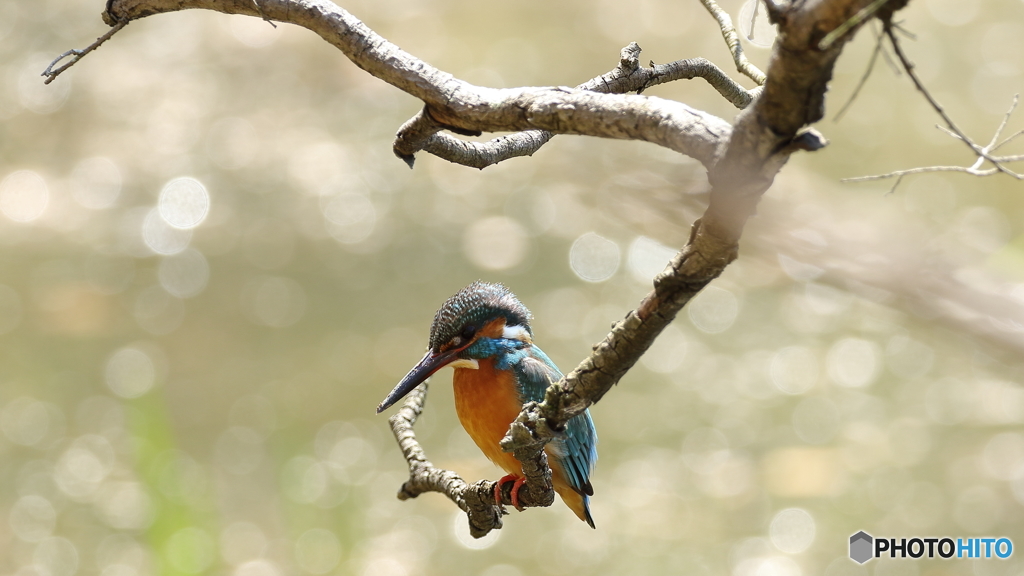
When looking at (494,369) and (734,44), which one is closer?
(734,44)

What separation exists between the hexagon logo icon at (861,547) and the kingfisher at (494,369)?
146 cm

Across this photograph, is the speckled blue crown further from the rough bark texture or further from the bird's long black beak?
the rough bark texture

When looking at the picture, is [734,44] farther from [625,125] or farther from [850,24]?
[850,24]

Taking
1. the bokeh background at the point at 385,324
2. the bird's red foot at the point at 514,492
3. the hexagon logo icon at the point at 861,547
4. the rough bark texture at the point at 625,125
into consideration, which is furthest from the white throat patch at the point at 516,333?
the hexagon logo icon at the point at 861,547

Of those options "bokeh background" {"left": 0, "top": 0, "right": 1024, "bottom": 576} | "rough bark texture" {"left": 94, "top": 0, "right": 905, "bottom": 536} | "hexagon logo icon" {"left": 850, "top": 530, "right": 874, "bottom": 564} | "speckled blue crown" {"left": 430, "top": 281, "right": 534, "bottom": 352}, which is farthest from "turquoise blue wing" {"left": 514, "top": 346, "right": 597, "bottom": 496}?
"hexagon logo icon" {"left": 850, "top": 530, "right": 874, "bottom": 564}

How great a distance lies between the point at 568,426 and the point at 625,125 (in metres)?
1.08

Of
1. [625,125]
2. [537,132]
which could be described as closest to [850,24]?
[625,125]

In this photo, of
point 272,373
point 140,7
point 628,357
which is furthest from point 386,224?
point 628,357

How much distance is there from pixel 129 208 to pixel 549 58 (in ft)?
7.91

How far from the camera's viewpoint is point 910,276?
39 cm

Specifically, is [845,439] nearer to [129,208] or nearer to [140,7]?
[140,7]

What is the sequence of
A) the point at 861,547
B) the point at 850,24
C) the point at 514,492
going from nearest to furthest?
the point at 850,24 → the point at 514,492 → the point at 861,547

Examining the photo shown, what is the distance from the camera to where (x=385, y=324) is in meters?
4.07

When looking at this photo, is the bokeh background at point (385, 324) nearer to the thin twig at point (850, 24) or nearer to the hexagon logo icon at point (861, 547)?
the hexagon logo icon at point (861, 547)
